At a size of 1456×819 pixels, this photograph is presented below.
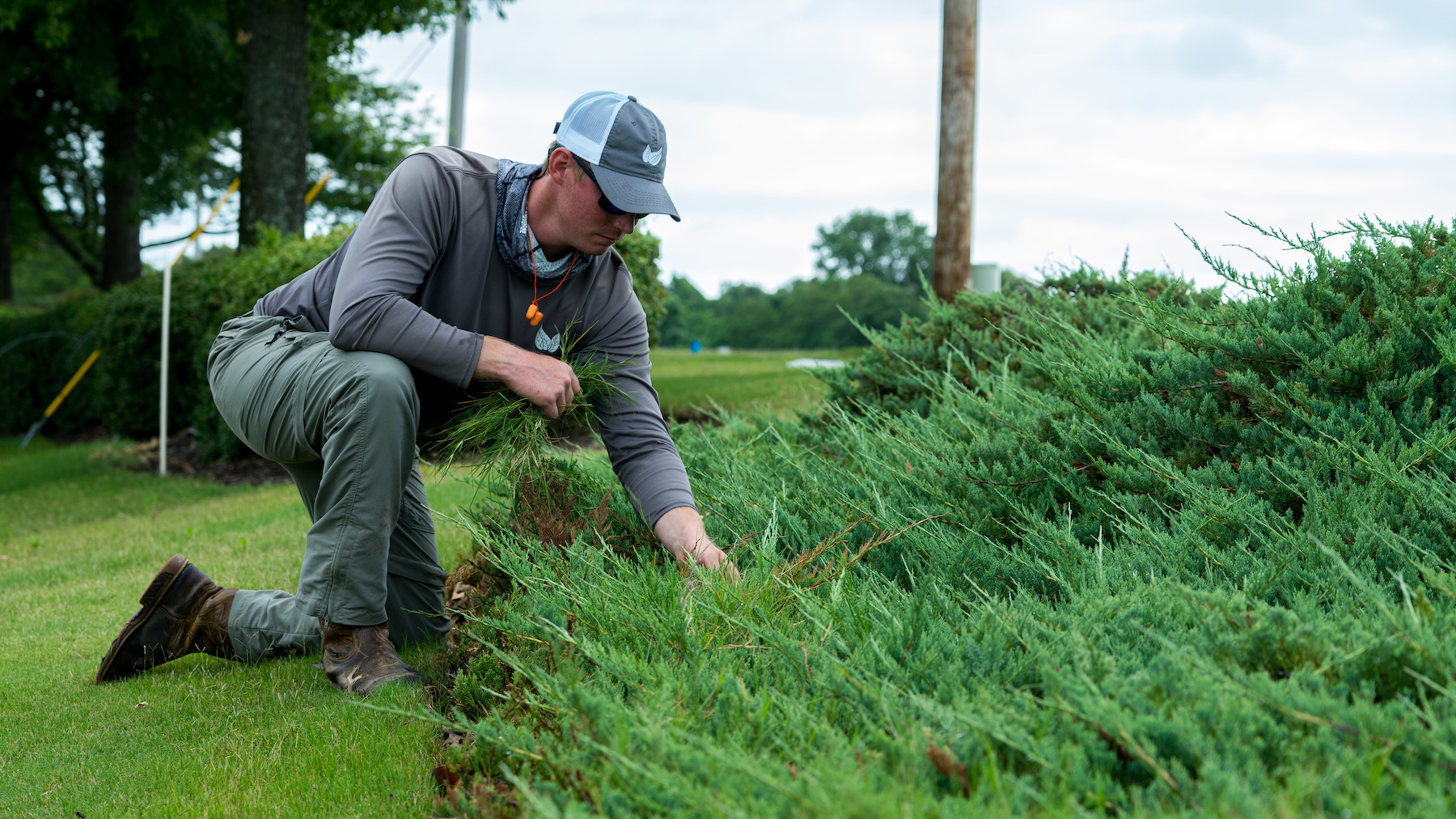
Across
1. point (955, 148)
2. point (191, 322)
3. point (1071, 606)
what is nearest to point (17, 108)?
point (191, 322)

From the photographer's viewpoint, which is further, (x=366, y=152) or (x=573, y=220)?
(x=366, y=152)

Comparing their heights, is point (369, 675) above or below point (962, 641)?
below

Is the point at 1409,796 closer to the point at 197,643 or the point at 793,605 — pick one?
the point at 793,605

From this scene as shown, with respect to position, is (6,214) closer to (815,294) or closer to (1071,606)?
(1071,606)

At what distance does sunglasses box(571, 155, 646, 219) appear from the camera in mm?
2816

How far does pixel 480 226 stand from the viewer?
3.07 meters

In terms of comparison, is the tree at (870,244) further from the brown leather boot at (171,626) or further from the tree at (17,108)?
the brown leather boot at (171,626)

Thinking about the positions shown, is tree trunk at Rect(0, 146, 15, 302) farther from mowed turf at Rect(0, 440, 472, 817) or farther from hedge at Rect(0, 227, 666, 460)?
mowed turf at Rect(0, 440, 472, 817)

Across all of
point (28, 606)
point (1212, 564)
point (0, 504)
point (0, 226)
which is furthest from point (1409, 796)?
point (0, 226)

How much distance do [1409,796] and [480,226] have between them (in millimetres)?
2666

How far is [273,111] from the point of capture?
938 cm

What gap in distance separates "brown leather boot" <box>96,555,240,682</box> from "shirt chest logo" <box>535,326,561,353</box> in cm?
127

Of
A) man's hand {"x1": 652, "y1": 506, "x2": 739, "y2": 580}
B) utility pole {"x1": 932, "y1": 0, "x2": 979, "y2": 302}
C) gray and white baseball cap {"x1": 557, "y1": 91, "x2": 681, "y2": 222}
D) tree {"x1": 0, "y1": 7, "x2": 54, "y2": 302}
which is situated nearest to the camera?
man's hand {"x1": 652, "y1": 506, "x2": 739, "y2": 580}

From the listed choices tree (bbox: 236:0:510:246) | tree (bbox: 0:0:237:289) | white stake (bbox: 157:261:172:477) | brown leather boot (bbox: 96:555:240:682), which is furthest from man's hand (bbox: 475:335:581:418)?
tree (bbox: 0:0:237:289)
